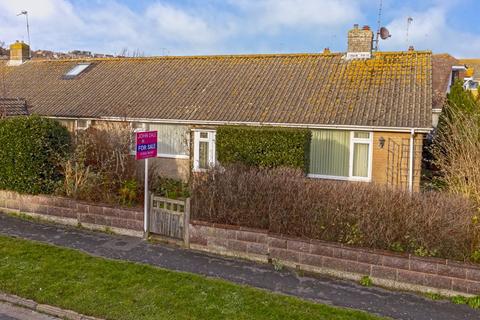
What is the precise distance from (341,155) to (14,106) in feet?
43.3

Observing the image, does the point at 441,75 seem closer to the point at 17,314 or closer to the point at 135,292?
the point at 135,292

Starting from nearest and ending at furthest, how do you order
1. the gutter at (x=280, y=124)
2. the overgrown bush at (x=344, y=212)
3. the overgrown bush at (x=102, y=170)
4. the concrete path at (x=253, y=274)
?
the concrete path at (x=253, y=274), the overgrown bush at (x=344, y=212), the overgrown bush at (x=102, y=170), the gutter at (x=280, y=124)

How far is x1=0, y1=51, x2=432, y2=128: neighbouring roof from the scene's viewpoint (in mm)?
13359

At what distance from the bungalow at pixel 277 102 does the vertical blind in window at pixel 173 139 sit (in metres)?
0.04

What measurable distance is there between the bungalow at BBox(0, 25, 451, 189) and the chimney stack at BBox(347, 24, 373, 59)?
0.13 feet

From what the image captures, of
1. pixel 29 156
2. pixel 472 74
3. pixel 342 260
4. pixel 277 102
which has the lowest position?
Answer: pixel 342 260

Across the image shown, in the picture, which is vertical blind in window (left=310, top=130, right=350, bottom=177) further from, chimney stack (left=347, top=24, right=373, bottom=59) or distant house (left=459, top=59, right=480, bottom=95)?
distant house (left=459, top=59, right=480, bottom=95)

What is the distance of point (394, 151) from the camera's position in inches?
489

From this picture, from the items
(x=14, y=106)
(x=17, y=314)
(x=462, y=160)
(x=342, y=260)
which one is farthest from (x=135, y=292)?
(x=14, y=106)

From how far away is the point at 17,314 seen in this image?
572 centimetres

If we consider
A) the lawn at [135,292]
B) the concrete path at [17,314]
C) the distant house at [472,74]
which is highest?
the distant house at [472,74]

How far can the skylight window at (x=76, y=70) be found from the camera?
2030cm

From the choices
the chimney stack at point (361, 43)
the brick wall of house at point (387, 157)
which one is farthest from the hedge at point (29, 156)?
the chimney stack at point (361, 43)

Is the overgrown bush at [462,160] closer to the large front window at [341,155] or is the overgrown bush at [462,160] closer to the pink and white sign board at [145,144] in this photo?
the large front window at [341,155]
